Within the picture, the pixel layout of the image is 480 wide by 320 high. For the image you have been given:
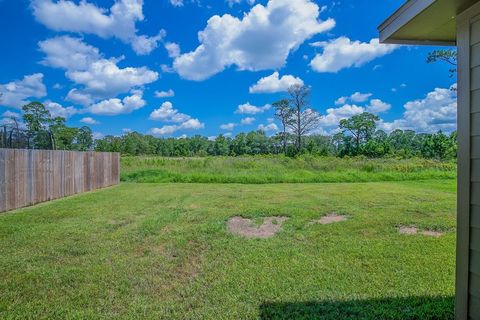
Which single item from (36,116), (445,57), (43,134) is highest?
(445,57)

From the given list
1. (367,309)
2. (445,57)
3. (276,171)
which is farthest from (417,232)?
(445,57)

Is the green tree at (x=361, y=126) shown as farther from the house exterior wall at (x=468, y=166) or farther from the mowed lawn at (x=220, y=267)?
the house exterior wall at (x=468, y=166)

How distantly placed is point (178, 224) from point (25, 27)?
9.50 m

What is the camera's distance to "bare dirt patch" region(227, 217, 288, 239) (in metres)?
4.28

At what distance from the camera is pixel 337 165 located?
1552 cm

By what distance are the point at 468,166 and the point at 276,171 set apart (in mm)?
12348

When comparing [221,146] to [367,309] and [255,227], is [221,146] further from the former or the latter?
[367,309]

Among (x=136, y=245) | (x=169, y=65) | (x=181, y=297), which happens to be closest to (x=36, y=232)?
(x=136, y=245)

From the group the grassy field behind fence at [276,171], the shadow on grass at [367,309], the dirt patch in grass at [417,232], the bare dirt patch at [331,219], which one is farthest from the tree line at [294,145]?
the shadow on grass at [367,309]

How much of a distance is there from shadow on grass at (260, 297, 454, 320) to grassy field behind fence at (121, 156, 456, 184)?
9.25 meters

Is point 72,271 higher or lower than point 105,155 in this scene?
lower

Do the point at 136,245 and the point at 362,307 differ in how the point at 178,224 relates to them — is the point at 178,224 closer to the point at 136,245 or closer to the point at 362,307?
the point at 136,245

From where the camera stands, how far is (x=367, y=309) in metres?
2.17

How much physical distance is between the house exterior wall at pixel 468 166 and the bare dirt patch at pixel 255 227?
8.56 ft
